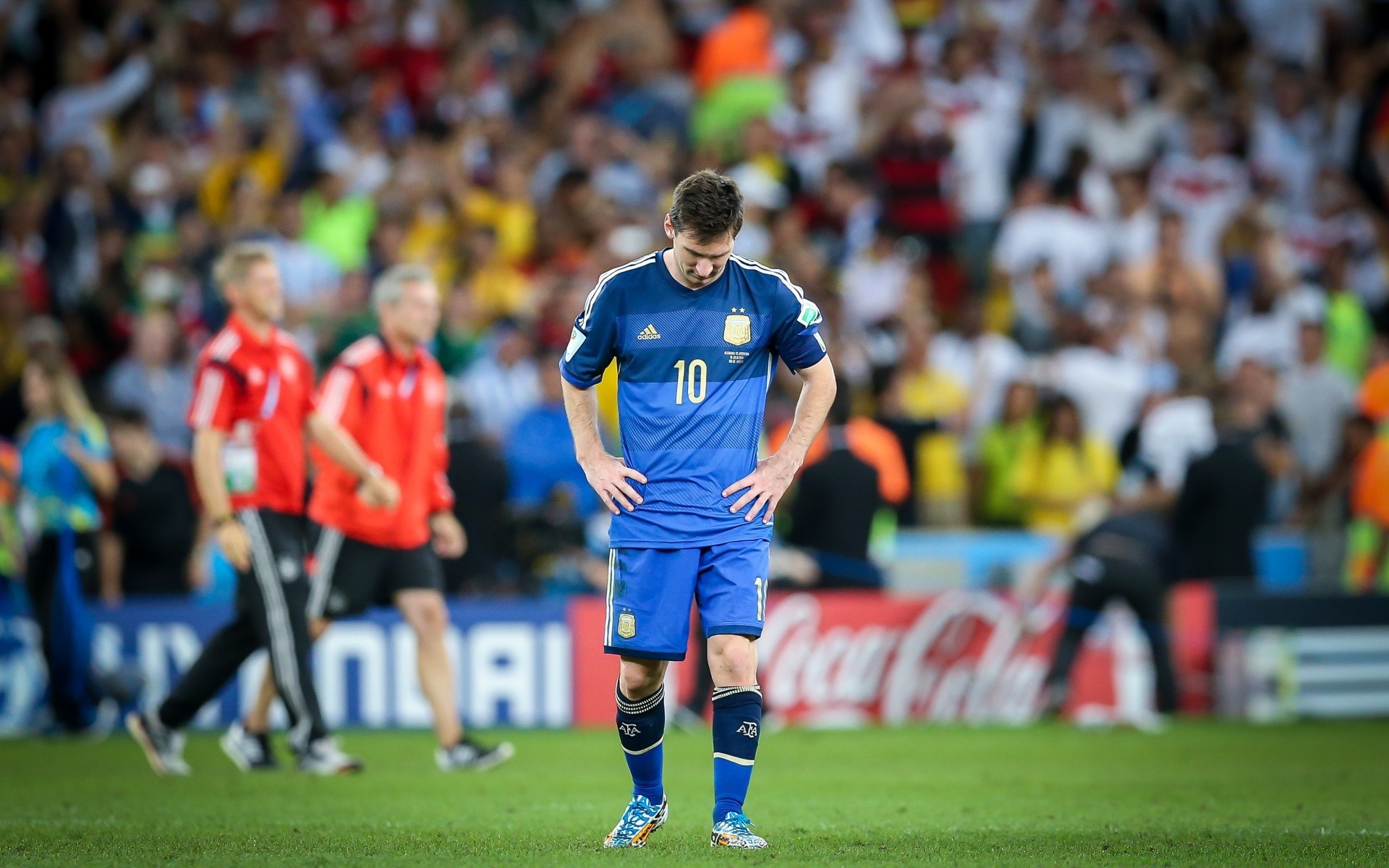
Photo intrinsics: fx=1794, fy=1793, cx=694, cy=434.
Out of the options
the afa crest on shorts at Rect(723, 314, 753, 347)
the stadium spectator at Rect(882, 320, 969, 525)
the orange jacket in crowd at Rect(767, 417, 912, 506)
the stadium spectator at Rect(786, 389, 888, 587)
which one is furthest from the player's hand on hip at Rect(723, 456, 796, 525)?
the stadium spectator at Rect(882, 320, 969, 525)

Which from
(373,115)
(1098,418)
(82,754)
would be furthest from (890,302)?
(82,754)

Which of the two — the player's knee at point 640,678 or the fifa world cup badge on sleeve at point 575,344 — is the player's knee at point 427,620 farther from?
the fifa world cup badge on sleeve at point 575,344

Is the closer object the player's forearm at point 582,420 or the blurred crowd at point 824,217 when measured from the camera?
the player's forearm at point 582,420

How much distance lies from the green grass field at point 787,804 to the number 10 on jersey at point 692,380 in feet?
5.37

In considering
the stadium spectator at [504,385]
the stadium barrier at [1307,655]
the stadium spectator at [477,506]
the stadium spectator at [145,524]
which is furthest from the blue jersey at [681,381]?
the stadium spectator at [504,385]

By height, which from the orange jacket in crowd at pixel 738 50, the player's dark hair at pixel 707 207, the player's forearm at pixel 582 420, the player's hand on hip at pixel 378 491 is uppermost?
the orange jacket in crowd at pixel 738 50

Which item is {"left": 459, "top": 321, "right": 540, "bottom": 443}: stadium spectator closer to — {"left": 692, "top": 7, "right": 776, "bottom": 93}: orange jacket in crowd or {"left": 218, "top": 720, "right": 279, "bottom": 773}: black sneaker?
{"left": 692, "top": 7, "right": 776, "bottom": 93}: orange jacket in crowd

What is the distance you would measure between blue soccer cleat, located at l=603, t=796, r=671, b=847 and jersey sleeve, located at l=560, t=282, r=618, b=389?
158 cm

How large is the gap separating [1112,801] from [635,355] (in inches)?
138

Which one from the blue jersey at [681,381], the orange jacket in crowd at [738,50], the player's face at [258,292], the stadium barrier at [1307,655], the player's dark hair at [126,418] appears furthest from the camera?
the orange jacket in crowd at [738,50]

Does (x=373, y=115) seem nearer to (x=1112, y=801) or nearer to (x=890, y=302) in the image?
(x=890, y=302)

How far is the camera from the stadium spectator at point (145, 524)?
13844 mm

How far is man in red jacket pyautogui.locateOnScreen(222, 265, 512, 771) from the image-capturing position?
31.9ft

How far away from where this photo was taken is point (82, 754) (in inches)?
443
